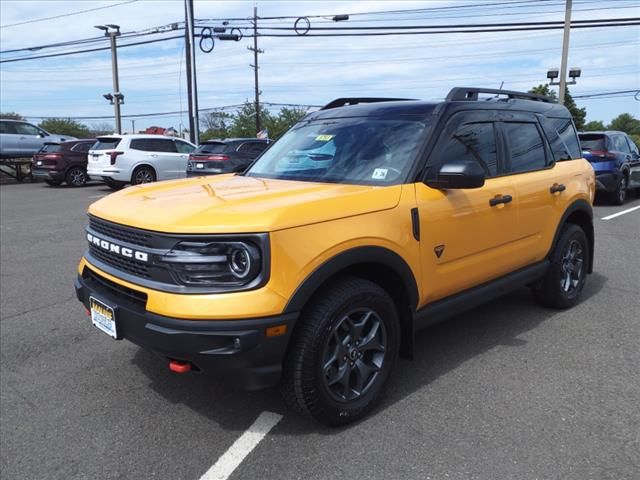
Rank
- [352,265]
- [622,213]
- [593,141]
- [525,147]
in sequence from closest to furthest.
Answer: [352,265], [525,147], [622,213], [593,141]

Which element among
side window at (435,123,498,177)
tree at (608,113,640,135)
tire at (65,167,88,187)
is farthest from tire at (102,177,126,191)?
tree at (608,113,640,135)

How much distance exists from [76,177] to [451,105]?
18.1 metres

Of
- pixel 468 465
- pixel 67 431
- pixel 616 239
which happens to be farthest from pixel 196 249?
pixel 616 239

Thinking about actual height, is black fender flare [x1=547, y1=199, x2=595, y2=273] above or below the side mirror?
below

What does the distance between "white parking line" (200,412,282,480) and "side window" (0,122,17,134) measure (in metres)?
21.9

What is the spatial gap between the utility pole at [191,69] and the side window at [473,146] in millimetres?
20084

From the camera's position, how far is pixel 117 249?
298 centimetres

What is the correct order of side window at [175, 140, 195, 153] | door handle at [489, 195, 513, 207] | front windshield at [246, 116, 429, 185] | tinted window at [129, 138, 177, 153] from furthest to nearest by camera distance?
side window at [175, 140, 195, 153], tinted window at [129, 138, 177, 153], door handle at [489, 195, 513, 207], front windshield at [246, 116, 429, 185]

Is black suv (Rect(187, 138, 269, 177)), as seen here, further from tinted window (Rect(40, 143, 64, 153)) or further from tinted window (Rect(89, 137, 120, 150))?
tinted window (Rect(40, 143, 64, 153))

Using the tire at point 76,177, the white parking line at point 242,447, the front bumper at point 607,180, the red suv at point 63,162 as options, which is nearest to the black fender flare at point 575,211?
the white parking line at point 242,447

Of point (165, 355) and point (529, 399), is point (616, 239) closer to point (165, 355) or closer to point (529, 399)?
point (529, 399)

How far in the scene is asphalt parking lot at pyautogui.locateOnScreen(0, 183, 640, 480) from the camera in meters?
2.69

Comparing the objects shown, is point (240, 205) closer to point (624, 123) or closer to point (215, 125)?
point (215, 125)

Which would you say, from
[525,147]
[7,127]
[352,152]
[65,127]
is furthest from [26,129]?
[65,127]
